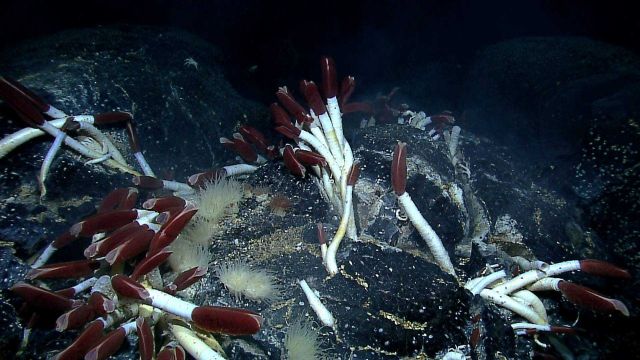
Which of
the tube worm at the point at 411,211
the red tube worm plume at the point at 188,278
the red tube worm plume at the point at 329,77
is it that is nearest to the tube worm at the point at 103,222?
the red tube worm plume at the point at 188,278

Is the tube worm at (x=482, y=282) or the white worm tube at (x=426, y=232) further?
the white worm tube at (x=426, y=232)

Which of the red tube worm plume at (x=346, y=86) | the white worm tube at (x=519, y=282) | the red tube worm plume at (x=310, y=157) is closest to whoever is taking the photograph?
the white worm tube at (x=519, y=282)

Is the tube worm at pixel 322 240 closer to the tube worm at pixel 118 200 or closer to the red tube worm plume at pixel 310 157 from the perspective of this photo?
the red tube worm plume at pixel 310 157

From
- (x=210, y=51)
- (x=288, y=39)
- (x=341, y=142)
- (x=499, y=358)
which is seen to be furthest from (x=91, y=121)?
(x=288, y=39)

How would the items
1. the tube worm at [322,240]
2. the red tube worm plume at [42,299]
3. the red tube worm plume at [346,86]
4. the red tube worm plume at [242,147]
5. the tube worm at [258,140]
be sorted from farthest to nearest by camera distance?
the tube worm at [258,140] → the red tube worm plume at [242,147] → the red tube worm plume at [346,86] → the tube worm at [322,240] → the red tube worm plume at [42,299]

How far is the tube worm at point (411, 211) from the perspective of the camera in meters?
3.32

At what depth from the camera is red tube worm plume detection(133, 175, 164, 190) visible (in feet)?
12.7

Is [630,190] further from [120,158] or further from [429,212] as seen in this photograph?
[120,158]

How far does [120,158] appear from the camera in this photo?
4156mm

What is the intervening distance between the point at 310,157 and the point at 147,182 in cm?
185

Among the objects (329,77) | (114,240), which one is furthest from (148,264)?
(329,77)

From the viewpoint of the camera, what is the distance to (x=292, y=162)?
3682 mm

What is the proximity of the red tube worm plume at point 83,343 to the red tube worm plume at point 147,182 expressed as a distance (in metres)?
1.78

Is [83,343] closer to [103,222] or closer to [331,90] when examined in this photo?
[103,222]
